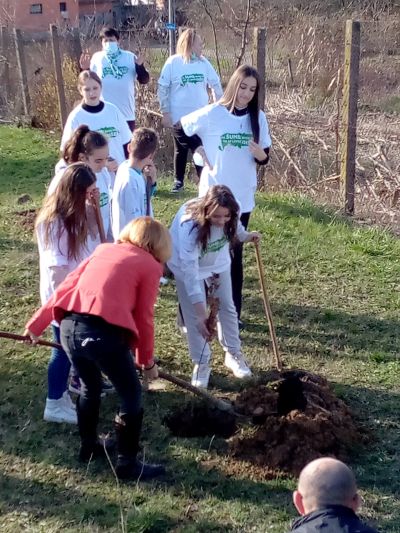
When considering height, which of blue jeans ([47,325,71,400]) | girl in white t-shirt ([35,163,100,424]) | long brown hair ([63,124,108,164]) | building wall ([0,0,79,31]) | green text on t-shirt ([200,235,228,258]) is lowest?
blue jeans ([47,325,71,400])

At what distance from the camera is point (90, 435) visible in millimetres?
4508

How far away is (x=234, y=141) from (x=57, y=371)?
6.89 ft

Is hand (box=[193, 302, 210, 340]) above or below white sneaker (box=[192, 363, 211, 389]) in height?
above

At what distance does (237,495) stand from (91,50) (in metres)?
A: 11.7

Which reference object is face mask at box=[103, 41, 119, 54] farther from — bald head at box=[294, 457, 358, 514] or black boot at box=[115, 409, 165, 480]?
bald head at box=[294, 457, 358, 514]

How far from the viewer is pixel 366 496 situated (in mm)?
4250

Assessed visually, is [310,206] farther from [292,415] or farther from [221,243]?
[292,415]

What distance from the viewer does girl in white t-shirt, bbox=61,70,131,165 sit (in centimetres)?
639

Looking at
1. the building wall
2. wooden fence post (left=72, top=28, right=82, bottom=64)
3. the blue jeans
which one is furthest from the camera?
the building wall

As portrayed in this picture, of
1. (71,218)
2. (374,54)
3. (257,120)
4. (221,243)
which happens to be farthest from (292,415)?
(374,54)

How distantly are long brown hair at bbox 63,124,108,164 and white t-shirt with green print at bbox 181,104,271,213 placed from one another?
3.43ft

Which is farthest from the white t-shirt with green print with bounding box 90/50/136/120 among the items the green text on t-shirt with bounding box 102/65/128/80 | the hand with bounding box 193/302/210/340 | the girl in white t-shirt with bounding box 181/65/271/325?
the hand with bounding box 193/302/210/340

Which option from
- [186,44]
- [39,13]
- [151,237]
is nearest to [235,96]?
[151,237]

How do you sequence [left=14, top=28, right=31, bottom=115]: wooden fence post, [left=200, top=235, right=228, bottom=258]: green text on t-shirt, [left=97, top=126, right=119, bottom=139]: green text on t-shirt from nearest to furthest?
[left=200, top=235, right=228, bottom=258]: green text on t-shirt → [left=97, top=126, right=119, bottom=139]: green text on t-shirt → [left=14, top=28, right=31, bottom=115]: wooden fence post
